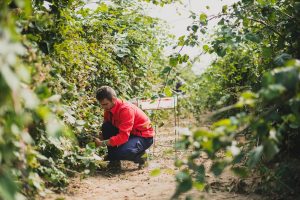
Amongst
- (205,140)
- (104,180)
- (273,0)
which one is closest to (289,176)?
(205,140)

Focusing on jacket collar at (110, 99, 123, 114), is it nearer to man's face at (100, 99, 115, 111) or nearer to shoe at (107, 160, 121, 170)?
man's face at (100, 99, 115, 111)

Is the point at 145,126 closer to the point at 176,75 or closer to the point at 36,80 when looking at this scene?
the point at 176,75

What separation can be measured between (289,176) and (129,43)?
4.88m

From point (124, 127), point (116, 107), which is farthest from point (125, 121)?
point (116, 107)

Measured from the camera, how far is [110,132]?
4.69 meters

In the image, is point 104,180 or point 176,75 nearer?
point 176,75

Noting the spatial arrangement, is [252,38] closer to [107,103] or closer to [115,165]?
[107,103]

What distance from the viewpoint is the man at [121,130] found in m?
4.38

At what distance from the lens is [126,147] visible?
454 centimetres

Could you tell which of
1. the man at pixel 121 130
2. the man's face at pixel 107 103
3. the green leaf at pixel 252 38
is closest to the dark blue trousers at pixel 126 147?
the man at pixel 121 130

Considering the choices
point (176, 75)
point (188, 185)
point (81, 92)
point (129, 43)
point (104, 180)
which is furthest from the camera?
point (129, 43)

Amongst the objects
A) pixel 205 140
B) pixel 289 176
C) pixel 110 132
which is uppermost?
pixel 110 132

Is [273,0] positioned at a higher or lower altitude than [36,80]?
higher

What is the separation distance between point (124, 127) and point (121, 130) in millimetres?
51
